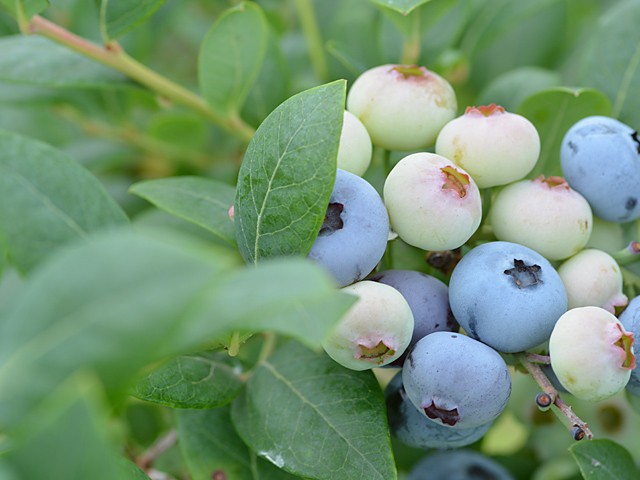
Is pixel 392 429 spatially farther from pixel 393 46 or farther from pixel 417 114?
pixel 393 46

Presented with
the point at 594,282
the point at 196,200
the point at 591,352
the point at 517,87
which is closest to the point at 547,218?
the point at 594,282

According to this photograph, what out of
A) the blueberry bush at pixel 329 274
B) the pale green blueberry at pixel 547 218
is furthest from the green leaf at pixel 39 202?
the pale green blueberry at pixel 547 218

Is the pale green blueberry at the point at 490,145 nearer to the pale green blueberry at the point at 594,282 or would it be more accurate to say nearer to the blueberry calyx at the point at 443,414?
the pale green blueberry at the point at 594,282

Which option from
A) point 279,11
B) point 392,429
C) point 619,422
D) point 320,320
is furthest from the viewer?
point 279,11

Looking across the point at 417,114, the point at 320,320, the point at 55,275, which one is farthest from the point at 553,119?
the point at 55,275

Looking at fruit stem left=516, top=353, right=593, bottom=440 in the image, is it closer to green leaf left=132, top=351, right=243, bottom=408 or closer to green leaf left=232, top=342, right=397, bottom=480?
green leaf left=232, top=342, right=397, bottom=480

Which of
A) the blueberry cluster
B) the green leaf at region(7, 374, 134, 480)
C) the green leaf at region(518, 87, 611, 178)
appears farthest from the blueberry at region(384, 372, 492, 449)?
the green leaf at region(7, 374, 134, 480)

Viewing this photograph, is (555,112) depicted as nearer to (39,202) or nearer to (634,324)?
(634,324)
